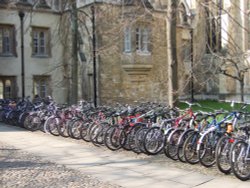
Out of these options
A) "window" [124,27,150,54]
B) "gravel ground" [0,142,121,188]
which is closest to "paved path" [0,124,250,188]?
"gravel ground" [0,142,121,188]

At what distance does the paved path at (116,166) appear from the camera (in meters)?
6.34

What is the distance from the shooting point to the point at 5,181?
6.62 meters

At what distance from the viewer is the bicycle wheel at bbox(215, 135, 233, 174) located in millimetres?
6633

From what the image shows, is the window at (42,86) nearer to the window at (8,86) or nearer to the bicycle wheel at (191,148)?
the window at (8,86)

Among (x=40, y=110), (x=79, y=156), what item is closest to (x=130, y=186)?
(x=79, y=156)

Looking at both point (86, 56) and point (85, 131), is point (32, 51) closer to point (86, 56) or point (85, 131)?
point (86, 56)

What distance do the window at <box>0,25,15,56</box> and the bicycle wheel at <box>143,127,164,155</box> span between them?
1653cm

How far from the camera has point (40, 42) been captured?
2438cm

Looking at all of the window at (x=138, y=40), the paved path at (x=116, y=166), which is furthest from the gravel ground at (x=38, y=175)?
the window at (x=138, y=40)

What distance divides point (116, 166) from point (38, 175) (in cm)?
142

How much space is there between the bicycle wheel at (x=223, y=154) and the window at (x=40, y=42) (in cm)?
1876

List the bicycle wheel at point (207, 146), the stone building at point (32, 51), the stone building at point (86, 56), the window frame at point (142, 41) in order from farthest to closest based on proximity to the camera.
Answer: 1. the window frame at point (142, 41)
2. the stone building at point (32, 51)
3. the stone building at point (86, 56)
4. the bicycle wheel at point (207, 146)

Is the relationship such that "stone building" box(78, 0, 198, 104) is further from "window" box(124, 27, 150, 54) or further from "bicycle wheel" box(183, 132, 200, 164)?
"bicycle wheel" box(183, 132, 200, 164)

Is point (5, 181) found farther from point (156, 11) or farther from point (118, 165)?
point (156, 11)
